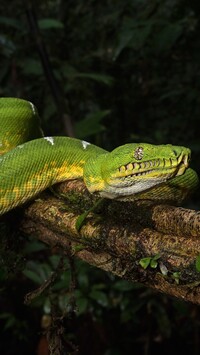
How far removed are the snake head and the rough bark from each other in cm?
9

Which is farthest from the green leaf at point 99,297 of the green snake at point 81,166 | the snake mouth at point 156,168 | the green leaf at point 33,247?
the snake mouth at point 156,168

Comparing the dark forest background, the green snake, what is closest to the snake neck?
the green snake

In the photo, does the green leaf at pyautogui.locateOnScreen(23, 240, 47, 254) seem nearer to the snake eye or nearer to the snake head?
the snake head

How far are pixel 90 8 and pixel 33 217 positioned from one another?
13.3 ft

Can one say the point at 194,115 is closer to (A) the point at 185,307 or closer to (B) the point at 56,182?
(A) the point at 185,307

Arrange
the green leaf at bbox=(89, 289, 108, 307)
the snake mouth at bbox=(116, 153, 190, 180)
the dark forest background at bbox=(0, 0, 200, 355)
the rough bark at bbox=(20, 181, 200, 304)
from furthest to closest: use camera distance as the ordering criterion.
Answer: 1. the dark forest background at bbox=(0, 0, 200, 355)
2. the green leaf at bbox=(89, 289, 108, 307)
3. the snake mouth at bbox=(116, 153, 190, 180)
4. the rough bark at bbox=(20, 181, 200, 304)

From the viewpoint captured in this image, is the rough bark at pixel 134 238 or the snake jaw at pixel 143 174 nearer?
the rough bark at pixel 134 238

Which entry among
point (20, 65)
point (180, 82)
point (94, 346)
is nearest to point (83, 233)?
point (94, 346)

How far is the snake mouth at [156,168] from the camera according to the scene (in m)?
1.53

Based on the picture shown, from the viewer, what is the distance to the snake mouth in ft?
5.00

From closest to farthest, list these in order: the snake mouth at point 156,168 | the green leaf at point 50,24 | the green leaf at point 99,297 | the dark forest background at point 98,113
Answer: the snake mouth at point 156,168
the green leaf at point 99,297
the dark forest background at point 98,113
the green leaf at point 50,24

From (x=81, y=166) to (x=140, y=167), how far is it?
1.68ft

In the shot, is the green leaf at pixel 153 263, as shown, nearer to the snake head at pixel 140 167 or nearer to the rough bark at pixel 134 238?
the rough bark at pixel 134 238

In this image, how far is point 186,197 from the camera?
1.93 metres
